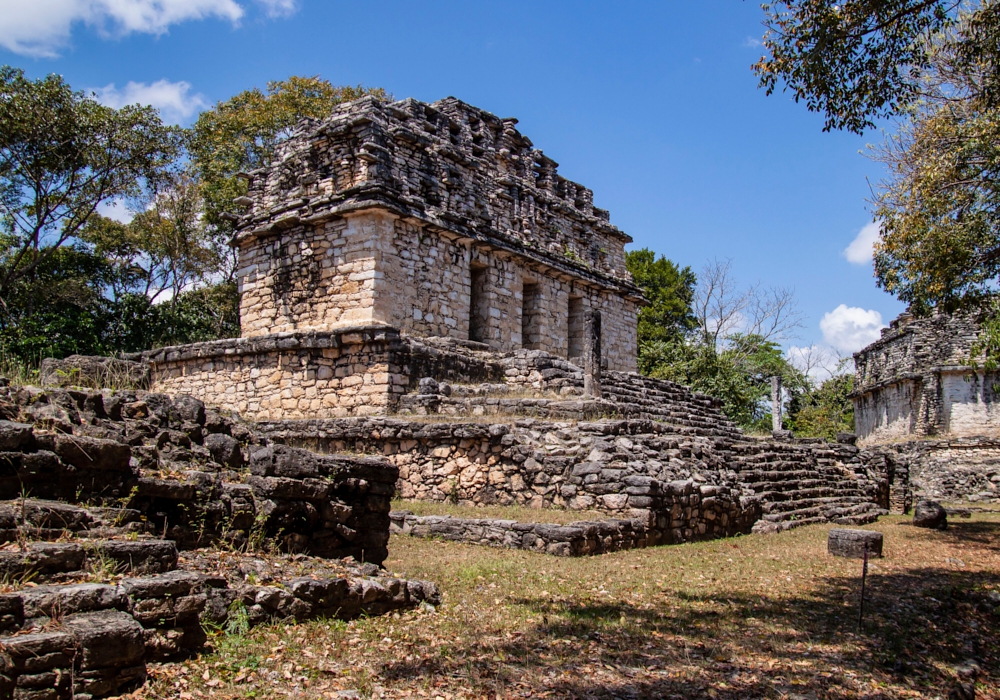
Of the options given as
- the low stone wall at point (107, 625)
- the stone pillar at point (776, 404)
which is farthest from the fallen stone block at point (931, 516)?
the low stone wall at point (107, 625)

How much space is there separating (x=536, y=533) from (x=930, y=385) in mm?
24614

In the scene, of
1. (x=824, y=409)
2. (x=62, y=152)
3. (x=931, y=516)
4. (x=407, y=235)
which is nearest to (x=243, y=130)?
(x=62, y=152)

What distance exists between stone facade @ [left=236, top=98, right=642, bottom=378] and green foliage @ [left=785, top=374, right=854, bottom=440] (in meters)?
24.3

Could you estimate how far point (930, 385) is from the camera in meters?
27.4

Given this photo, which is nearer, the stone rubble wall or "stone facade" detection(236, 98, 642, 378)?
the stone rubble wall

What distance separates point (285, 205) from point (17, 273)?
13209mm

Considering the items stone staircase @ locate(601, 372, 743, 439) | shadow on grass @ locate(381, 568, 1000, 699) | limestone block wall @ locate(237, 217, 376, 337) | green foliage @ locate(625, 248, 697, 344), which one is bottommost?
shadow on grass @ locate(381, 568, 1000, 699)

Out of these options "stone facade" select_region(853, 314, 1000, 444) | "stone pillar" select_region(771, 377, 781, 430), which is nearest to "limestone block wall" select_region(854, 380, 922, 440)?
"stone facade" select_region(853, 314, 1000, 444)

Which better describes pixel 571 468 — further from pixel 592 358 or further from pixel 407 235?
pixel 407 235

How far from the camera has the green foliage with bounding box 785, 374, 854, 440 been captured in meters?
39.0

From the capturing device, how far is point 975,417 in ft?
→ 85.6

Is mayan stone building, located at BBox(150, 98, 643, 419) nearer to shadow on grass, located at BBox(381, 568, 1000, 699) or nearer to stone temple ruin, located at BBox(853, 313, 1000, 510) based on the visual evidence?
shadow on grass, located at BBox(381, 568, 1000, 699)

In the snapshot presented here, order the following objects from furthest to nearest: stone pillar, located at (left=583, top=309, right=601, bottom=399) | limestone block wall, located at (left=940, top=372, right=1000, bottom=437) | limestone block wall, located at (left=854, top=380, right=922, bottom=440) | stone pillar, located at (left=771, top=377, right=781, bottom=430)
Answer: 1. limestone block wall, located at (left=854, top=380, right=922, bottom=440)
2. limestone block wall, located at (left=940, top=372, right=1000, bottom=437)
3. stone pillar, located at (left=771, top=377, right=781, bottom=430)
4. stone pillar, located at (left=583, top=309, right=601, bottom=399)

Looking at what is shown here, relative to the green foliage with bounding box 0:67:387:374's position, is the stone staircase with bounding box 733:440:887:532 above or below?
below
